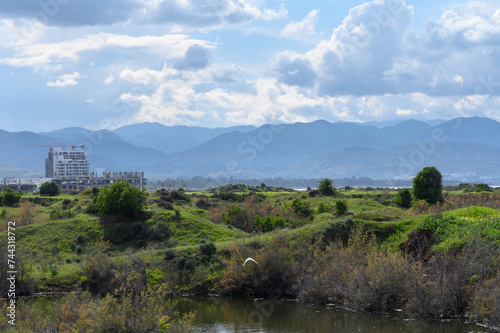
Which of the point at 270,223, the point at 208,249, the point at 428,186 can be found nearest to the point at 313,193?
the point at 428,186

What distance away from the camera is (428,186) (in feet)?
245

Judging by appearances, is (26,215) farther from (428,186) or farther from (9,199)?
(428,186)

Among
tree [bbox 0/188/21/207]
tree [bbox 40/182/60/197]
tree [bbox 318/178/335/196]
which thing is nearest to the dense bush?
tree [bbox 318/178/335/196]

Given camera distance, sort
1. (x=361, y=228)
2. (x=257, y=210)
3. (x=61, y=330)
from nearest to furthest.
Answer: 1. (x=61, y=330)
2. (x=361, y=228)
3. (x=257, y=210)

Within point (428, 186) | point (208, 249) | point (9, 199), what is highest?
point (428, 186)

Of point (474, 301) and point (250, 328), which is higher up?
point (474, 301)

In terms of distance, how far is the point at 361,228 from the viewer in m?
46.2

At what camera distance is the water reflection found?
34.4 m

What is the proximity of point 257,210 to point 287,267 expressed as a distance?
3196 centimetres

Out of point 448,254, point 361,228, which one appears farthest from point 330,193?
point 448,254

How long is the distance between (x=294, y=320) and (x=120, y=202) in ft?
104

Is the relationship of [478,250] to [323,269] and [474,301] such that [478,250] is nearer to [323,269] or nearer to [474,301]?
[474,301]

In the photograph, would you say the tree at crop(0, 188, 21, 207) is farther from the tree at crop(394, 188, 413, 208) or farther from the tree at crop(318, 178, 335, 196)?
the tree at crop(394, 188, 413, 208)

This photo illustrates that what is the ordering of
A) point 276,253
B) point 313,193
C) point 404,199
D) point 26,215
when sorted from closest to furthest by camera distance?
1. point 276,253
2. point 26,215
3. point 404,199
4. point 313,193
